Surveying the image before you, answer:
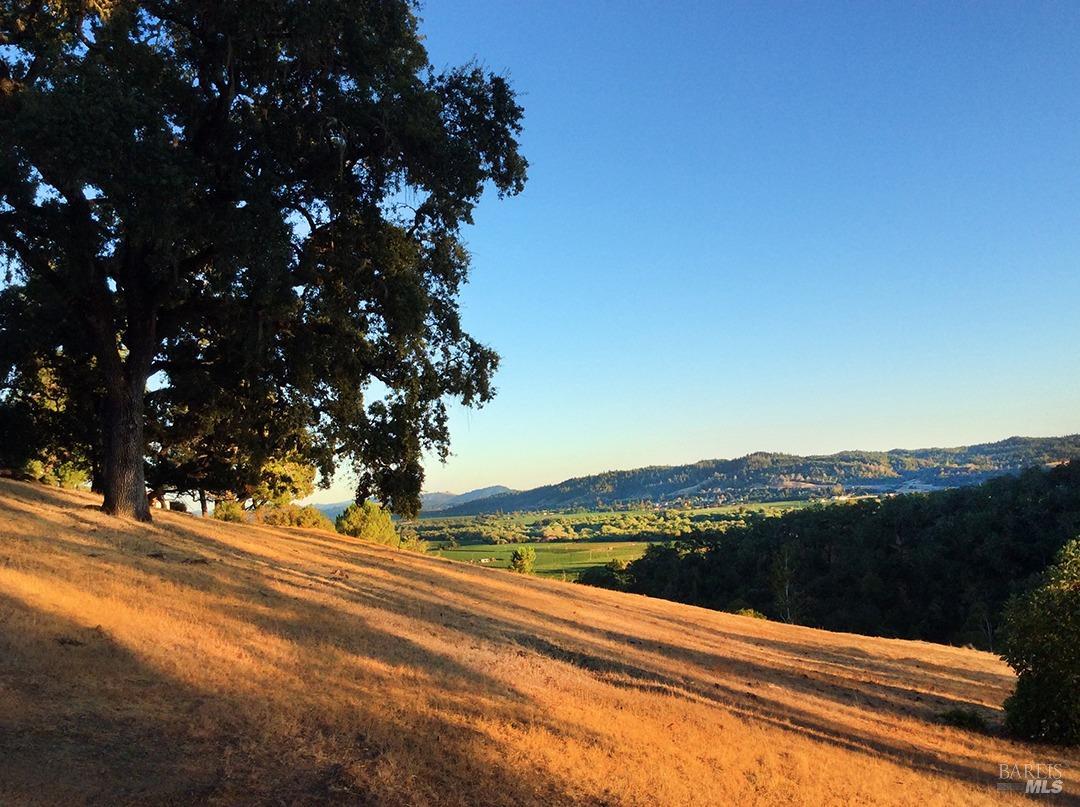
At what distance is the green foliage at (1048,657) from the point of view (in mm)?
14836

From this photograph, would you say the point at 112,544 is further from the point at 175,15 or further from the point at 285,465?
the point at 285,465

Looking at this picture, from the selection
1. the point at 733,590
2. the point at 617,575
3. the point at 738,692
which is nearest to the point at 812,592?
the point at 733,590

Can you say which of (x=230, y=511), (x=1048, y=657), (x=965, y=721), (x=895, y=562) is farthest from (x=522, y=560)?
(x=1048, y=657)

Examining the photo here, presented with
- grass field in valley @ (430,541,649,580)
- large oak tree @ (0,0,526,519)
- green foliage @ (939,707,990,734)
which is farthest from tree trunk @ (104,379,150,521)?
grass field in valley @ (430,541,649,580)

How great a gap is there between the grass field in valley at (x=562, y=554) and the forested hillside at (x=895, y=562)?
14271 mm

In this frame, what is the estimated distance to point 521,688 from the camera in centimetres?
1102

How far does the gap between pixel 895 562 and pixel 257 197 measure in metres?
82.3

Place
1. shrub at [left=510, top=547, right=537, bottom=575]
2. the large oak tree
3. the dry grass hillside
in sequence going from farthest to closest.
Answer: shrub at [left=510, top=547, right=537, bottom=575]
the large oak tree
the dry grass hillside

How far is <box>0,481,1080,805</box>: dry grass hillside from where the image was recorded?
6.36 metres

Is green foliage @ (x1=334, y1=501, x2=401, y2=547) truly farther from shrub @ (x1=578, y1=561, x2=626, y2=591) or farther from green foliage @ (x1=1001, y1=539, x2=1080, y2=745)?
green foliage @ (x1=1001, y1=539, x2=1080, y2=745)

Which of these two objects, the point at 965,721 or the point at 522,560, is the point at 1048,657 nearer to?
the point at 965,721

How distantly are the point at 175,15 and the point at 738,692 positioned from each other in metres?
20.7

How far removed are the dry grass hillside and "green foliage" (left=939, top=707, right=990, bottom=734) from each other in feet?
1.51

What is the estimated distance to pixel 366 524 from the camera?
56531mm
